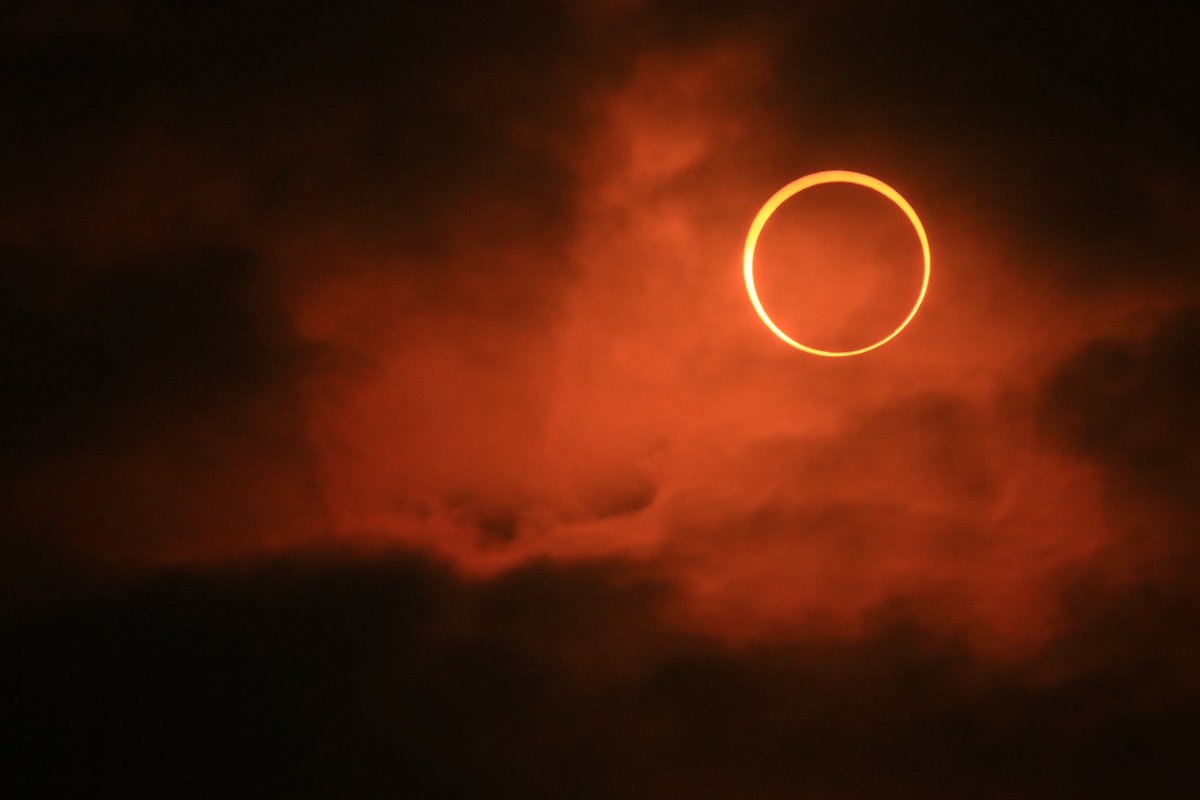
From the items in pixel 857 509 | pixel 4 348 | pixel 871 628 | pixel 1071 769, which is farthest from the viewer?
pixel 1071 769

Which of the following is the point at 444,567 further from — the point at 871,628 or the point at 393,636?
the point at 871,628

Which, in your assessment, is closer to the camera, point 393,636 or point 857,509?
point 857,509

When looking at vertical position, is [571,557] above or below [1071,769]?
above

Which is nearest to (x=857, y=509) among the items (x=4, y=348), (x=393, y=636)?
(x=393, y=636)

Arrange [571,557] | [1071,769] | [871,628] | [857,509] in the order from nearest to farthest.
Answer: [857,509]
[571,557]
[871,628]
[1071,769]

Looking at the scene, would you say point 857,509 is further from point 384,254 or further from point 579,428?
point 384,254

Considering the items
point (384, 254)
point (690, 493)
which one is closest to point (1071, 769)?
point (690, 493)

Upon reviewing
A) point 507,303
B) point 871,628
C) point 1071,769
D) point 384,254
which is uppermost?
point 384,254

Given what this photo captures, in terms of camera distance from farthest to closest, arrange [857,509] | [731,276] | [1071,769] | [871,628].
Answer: [1071,769], [871,628], [857,509], [731,276]

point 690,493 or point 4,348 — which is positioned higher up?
point 4,348
